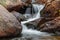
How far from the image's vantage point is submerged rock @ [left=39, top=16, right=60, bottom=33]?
28.8 ft

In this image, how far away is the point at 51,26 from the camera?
29.2 feet

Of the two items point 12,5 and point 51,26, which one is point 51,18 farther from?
point 12,5

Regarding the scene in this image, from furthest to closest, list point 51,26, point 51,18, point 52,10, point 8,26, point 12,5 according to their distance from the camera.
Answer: point 12,5 → point 52,10 → point 51,18 → point 51,26 → point 8,26

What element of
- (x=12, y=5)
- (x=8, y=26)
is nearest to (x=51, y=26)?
(x=8, y=26)

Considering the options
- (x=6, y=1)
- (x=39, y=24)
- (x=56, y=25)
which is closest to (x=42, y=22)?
(x=39, y=24)

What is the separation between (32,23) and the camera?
31.8 ft

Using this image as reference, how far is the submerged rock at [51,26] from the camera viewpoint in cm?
877

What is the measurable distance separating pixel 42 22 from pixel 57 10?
119 centimetres

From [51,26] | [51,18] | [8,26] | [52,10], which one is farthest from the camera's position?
[52,10]

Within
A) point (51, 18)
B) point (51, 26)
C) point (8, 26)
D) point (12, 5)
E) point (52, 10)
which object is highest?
point (12, 5)

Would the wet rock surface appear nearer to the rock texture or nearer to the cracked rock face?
the rock texture

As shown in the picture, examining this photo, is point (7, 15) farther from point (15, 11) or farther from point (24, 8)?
point (24, 8)

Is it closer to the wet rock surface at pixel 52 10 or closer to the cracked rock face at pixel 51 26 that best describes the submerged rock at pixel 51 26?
the cracked rock face at pixel 51 26

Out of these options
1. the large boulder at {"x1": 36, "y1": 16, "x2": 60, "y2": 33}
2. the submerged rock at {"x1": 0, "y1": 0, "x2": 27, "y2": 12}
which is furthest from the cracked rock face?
the submerged rock at {"x1": 0, "y1": 0, "x2": 27, "y2": 12}
